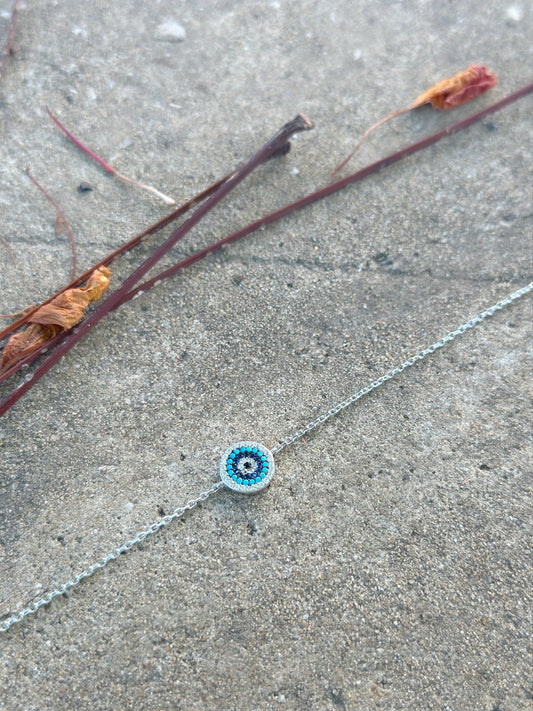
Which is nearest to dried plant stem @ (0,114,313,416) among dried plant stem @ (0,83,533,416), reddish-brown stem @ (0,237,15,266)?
dried plant stem @ (0,83,533,416)

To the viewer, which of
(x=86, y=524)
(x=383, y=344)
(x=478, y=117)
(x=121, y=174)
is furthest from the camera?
(x=478, y=117)

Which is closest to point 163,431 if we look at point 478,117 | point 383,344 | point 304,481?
point 304,481

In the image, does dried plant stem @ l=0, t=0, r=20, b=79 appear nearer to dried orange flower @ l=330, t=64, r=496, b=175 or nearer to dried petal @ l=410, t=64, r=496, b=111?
dried orange flower @ l=330, t=64, r=496, b=175

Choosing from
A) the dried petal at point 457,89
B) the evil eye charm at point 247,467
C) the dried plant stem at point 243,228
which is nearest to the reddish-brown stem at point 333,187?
the dried plant stem at point 243,228

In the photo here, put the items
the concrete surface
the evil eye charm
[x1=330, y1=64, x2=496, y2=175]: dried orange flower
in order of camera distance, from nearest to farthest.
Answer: the concrete surface < the evil eye charm < [x1=330, y1=64, x2=496, y2=175]: dried orange flower

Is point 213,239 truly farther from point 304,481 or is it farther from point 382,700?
point 382,700

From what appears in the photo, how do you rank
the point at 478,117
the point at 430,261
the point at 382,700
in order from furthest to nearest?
1. the point at 478,117
2. the point at 430,261
3. the point at 382,700

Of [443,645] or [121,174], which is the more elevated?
[121,174]

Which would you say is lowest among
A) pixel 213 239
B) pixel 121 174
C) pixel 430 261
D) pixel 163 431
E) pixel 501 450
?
pixel 501 450
